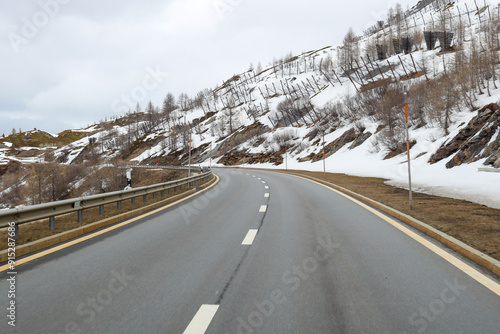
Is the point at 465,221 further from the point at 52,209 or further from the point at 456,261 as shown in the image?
the point at 52,209

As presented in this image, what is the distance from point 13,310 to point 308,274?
11.7 ft

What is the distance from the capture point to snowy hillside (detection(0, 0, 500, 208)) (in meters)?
19.8

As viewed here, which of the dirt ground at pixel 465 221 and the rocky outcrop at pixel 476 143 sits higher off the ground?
the rocky outcrop at pixel 476 143

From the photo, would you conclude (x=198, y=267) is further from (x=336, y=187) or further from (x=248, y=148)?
(x=248, y=148)

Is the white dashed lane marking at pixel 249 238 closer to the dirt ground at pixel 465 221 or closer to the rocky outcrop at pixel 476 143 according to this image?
the dirt ground at pixel 465 221

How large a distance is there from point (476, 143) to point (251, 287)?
2176 centimetres

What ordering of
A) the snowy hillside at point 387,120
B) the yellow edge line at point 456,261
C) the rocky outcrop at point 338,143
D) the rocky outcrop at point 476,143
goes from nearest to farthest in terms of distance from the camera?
the yellow edge line at point 456,261, the rocky outcrop at point 476,143, the snowy hillside at point 387,120, the rocky outcrop at point 338,143

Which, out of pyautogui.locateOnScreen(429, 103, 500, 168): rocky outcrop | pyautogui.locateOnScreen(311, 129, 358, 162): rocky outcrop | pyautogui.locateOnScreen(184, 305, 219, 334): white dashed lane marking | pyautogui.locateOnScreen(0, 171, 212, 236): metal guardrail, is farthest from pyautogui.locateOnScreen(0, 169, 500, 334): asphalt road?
pyautogui.locateOnScreen(311, 129, 358, 162): rocky outcrop

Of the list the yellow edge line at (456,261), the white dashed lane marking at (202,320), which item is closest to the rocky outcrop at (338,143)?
the yellow edge line at (456,261)

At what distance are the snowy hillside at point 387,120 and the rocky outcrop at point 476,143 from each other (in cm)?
8

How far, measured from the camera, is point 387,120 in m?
43.9

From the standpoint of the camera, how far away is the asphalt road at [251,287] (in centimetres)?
278

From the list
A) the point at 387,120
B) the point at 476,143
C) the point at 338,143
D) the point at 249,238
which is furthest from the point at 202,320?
the point at 338,143

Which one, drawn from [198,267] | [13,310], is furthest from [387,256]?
[13,310]
